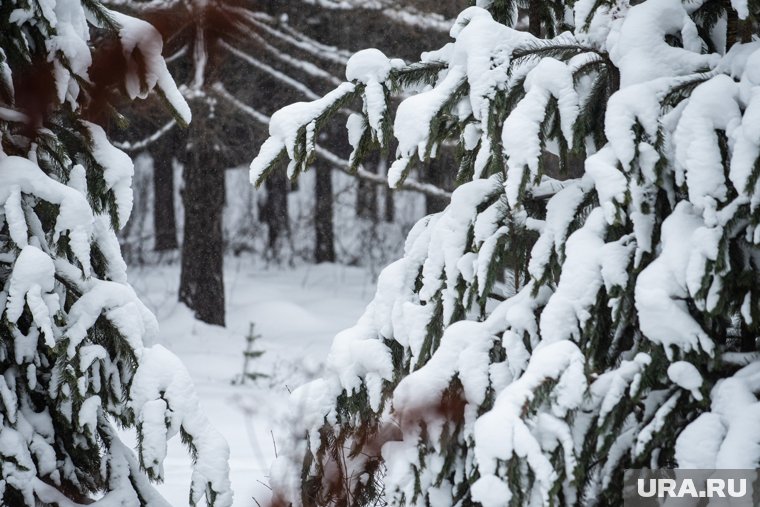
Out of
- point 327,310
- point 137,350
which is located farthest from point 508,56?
point 327,310

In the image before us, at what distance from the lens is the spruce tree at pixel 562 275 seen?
2.05 metres

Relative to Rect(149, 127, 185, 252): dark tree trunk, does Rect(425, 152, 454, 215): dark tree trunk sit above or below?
above

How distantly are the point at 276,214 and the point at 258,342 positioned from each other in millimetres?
7639

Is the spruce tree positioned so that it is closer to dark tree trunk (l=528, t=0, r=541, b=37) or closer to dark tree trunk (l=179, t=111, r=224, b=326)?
dark tree trunk (l=528, t=0, r=541, b=37)

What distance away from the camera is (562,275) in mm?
2271

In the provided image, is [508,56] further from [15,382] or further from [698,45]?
[15,382]

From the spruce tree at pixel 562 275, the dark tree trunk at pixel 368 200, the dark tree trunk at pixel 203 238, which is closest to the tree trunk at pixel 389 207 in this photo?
the dark tree trunk at pixel 368 200

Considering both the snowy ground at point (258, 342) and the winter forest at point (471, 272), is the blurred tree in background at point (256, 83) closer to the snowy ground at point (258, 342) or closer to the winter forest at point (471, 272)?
the snowy ground at point (258, 342)

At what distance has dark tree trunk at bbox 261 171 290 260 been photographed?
18797mm

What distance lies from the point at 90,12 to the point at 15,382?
1594mm

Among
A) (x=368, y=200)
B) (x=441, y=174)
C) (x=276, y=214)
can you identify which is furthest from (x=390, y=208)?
(x=441, y=174)

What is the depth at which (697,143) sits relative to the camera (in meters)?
2.04

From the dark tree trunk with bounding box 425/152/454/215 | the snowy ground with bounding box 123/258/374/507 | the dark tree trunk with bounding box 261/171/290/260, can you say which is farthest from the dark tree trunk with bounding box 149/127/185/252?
the dark tree trunk with bounding box 425/152/454/215

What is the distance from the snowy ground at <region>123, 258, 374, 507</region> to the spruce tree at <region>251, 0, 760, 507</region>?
2.48 meters
